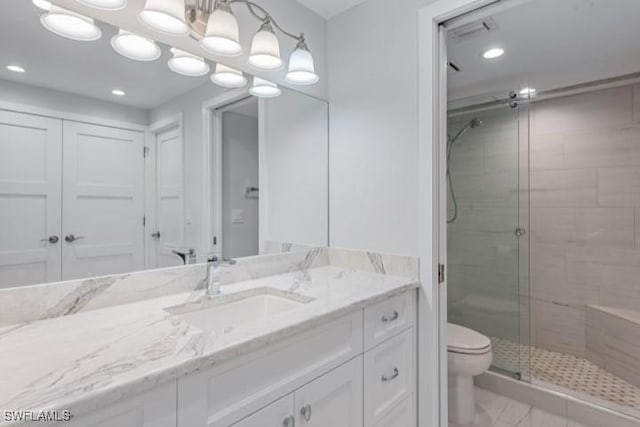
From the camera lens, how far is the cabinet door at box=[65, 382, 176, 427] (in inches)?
23.5

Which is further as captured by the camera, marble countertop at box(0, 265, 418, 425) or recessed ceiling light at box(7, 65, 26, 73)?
recessed ceiling light at box(7, 65, 26, 73)

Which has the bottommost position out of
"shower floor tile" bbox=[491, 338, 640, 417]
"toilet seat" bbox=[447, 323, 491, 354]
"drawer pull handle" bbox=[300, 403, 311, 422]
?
"shower floor tile" bbox=[491, 338, 640, 417]

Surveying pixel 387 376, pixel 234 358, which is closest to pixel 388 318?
pixel 387 376

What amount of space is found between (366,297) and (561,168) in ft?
7.49

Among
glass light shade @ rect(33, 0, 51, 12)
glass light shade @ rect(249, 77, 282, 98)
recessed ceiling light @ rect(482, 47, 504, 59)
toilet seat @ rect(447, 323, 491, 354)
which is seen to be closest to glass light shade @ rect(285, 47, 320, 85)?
glass light shade @ rect(249, 77, 282, 98)

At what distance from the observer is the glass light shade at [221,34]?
4.01 feet

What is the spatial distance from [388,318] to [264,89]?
1.21 m

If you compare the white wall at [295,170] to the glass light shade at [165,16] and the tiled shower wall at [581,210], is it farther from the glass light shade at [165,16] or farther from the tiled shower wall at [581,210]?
the tiled shower wall at [581,210]

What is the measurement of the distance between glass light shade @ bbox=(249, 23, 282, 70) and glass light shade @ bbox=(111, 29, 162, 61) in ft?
1.24

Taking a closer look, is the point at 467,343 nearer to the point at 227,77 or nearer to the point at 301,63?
the point at 301,63

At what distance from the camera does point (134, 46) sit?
1173 millimetres

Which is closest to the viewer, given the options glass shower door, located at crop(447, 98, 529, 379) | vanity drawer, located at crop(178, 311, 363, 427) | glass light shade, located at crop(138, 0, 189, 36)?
vanity drawer, located at crop(178, 311, 363, 427)

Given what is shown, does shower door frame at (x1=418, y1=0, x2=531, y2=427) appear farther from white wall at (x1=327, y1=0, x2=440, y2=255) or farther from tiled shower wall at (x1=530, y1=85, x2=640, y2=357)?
tiled shower wall at (x1=530, y1=85, x2=640, y2=357)

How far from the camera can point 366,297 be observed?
3.93ft
